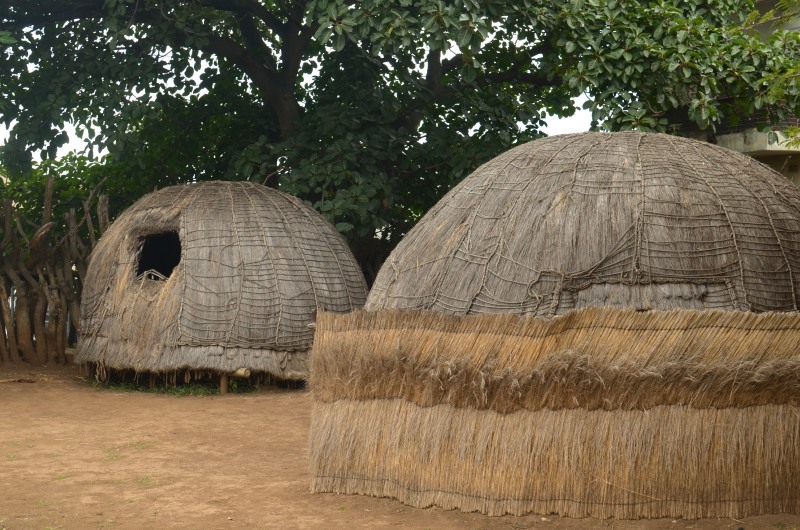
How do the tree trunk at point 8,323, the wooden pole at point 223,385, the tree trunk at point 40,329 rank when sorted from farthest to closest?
the tree trunk at point 40,329, the tree trunk at point 8,323, the wooden pole at point 223,385

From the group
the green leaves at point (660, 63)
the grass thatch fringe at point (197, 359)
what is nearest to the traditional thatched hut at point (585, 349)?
the grass thatch fringe at point (197, 359)

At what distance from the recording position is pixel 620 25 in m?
12.4

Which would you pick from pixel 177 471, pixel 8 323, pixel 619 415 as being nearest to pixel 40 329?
pixel 8 323

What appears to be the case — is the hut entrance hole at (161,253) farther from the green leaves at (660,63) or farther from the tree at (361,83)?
the green leaves at (660,63)

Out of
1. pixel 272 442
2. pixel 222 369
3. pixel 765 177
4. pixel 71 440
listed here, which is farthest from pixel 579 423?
pixel 222 369

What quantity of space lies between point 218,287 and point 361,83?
472 cm

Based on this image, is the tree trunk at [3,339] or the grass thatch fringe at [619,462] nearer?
the grass thatch fringe at [619,462]

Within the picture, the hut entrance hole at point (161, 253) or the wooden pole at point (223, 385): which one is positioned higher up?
the hut entrance hole at point (161, 253)

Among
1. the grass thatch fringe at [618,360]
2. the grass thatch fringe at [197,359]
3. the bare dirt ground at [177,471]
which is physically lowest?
the bare dirt ground at [177,471]

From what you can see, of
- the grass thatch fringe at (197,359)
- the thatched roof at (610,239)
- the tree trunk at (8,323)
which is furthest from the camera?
the tree trunk at (8,323)

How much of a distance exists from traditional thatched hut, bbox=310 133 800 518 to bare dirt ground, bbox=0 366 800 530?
200 mm

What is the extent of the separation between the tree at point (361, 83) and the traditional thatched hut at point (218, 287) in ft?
3.38

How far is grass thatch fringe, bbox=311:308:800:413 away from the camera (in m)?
6.00

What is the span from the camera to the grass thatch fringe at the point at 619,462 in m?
6.02
